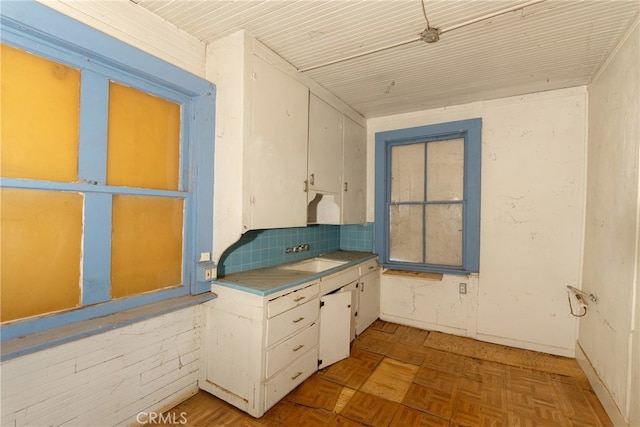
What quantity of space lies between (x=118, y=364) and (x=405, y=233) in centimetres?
309

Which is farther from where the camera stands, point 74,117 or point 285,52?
point 285,52

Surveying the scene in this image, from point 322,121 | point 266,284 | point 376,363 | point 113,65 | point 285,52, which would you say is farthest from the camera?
point 322,121

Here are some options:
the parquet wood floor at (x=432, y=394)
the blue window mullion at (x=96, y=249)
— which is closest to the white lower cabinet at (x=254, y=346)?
the parquet wood floor at (x=432, y=394)

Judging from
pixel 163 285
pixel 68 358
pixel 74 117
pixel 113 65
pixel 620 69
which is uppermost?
pixel 620 69

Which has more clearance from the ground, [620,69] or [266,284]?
[620,69]

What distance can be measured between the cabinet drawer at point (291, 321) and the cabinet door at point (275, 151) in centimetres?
69

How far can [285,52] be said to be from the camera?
2.27m

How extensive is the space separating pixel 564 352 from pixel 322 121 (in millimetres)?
3355

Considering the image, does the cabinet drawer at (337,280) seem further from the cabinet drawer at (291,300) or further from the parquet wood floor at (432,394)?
the parquet wood floor at (432,394)

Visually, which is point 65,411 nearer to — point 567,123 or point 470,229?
point 470,229

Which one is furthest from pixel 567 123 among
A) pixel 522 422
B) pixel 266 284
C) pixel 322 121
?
pixel 266 284

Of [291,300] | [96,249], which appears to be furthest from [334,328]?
[96,249]

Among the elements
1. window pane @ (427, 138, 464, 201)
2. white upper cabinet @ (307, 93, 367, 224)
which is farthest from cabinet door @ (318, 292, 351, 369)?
window pane @ (427, 138, 464, 201)

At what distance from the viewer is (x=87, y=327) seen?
1.50 m
